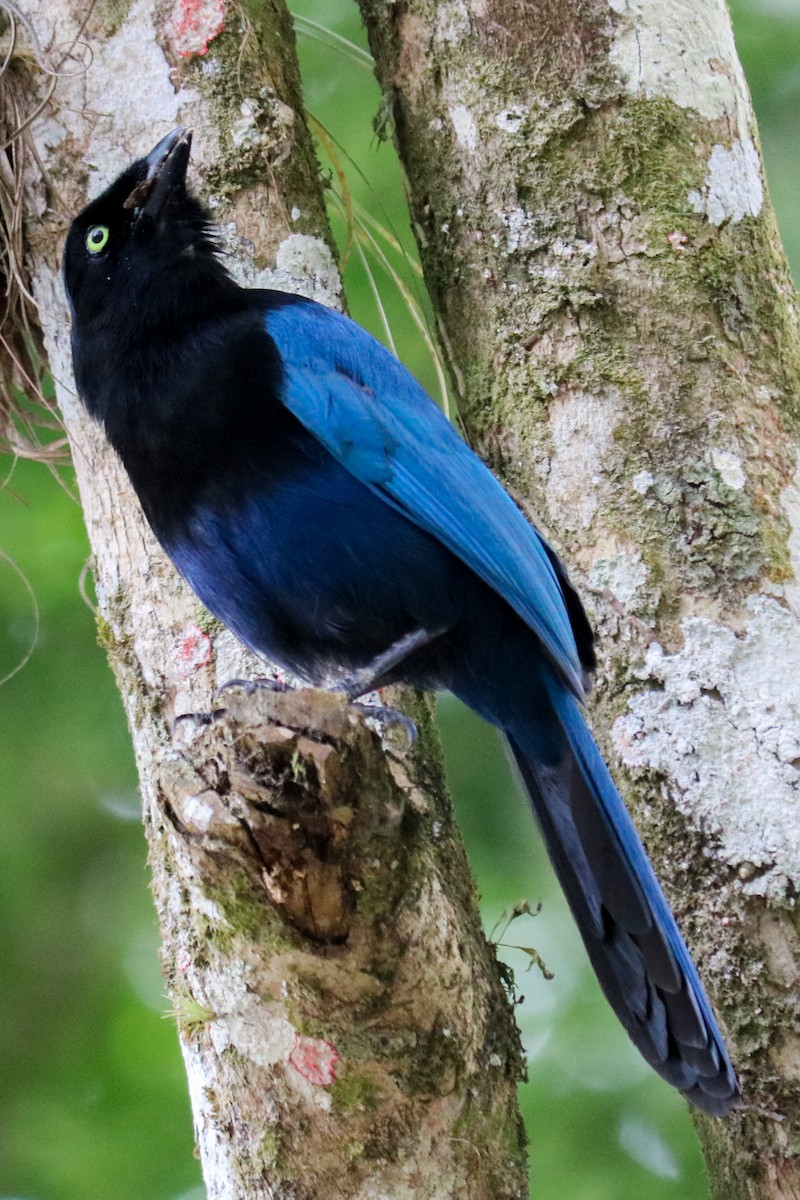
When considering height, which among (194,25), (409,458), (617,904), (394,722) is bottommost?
(617,904)

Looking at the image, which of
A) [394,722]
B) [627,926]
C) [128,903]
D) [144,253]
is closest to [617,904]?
[627,926]

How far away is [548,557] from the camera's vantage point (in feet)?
10.5

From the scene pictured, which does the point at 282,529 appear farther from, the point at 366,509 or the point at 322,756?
the point at 322,756

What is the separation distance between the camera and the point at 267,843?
219cm

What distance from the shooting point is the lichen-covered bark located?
2.84 metres

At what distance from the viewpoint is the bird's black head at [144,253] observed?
351cm

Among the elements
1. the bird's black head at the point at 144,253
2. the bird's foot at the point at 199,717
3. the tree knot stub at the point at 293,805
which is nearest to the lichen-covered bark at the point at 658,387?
the bird's black head at the point at 144,253

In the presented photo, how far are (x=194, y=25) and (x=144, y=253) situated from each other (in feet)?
2.21

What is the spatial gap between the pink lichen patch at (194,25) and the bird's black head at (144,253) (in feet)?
1.03

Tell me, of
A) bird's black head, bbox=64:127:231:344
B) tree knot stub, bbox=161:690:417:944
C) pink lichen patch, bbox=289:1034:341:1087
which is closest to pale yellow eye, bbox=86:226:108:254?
bird's black head, bbox=64:127:231:344

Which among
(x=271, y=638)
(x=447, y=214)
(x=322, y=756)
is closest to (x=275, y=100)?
(x=447, y=214)

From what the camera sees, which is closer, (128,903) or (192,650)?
(192,650)

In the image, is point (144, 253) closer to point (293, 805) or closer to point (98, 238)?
point (98, 238)

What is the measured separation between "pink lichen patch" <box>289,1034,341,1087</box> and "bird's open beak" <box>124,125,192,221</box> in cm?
211
